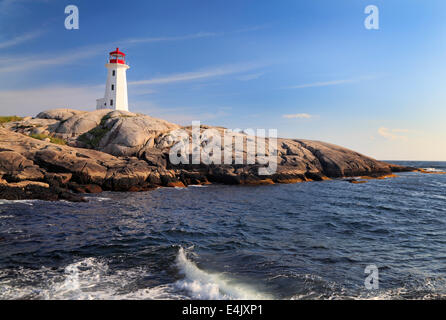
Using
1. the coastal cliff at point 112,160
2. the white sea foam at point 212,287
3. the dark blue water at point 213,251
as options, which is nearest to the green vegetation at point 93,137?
the coastal cliff at point 112,160

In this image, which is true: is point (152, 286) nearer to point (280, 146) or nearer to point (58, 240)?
point (58, 240)

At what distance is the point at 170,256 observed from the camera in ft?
34.3

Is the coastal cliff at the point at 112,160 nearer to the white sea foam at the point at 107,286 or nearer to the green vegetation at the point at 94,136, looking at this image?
the green vegetation at the point at 94,136

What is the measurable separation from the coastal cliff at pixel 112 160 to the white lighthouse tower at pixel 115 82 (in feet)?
18.4

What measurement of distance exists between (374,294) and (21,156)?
2802 centimetres

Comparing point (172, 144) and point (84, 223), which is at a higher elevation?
point (172, 144)

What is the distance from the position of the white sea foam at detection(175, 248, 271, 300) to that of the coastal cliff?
50.4 feet

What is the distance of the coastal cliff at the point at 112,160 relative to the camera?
23297 millimetres

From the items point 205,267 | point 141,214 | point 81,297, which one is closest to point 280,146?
point 141,214

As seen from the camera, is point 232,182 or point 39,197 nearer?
point 39,197

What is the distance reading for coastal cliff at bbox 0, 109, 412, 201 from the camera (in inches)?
917

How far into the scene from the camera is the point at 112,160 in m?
29.3

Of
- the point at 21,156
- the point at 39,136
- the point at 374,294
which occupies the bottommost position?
the point at 374,294

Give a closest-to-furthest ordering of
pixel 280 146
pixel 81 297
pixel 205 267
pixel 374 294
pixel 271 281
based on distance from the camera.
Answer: pixel 81 297 < pixel 374 294 < pixel 271 281 < pixel 205 267 < pixel 280 146
